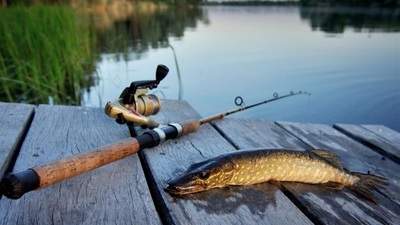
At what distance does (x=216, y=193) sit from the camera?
67.2 inches

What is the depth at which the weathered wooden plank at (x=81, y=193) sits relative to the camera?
1415 millimetres

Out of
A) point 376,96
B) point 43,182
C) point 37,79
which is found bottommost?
point 376,96

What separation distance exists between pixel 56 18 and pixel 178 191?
20.9ft

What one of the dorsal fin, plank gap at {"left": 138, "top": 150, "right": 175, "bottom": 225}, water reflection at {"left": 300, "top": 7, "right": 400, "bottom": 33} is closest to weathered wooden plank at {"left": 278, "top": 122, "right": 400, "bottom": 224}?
the dorsal fin

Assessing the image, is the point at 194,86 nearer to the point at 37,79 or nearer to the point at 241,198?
the point at 37,79

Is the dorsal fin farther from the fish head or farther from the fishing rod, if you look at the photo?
the fishing rod

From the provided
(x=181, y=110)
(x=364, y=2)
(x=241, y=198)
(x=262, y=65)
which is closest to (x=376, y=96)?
(x=262, y=65)

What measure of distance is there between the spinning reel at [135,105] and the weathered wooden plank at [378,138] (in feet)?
5.29

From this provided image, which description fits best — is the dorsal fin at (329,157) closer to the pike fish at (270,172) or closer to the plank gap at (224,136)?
the pike fish at (270,172)

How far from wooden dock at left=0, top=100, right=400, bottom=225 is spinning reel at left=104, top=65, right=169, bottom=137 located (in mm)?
131

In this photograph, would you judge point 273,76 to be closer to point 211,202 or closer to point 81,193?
point 211,202

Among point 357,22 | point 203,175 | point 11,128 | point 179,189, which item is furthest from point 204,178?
point 357,22

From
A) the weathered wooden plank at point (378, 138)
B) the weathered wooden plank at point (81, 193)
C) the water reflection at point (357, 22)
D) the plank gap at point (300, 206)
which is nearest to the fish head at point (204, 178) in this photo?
the weathered wooden plank at point (81, 193)

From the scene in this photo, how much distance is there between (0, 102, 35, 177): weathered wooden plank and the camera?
1842 mm
